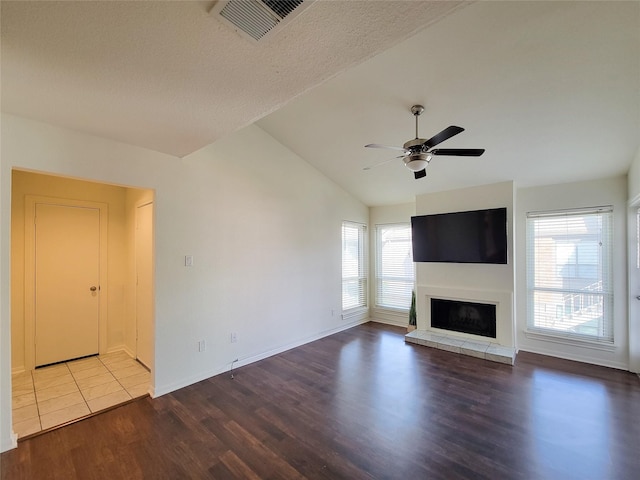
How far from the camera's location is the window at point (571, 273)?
3773 millimetres

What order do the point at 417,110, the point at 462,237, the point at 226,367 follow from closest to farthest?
the point at 417,110, the point at 226,367, the point at 462,237

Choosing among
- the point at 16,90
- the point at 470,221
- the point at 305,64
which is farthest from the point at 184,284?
the point at 470,221

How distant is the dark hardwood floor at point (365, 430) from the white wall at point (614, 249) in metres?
0.29

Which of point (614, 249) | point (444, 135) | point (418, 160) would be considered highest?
point (444, 135)

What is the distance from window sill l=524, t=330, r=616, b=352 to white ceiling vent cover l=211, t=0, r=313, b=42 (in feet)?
16.6

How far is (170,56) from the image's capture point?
153 centimetres

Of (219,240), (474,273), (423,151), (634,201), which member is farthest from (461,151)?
(219,240)

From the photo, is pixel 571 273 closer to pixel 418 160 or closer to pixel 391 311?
pixel 391 311

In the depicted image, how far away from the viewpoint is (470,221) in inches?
171

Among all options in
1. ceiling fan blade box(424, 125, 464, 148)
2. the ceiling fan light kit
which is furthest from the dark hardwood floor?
ceiling fan blade box(424, 125, 464, 148)

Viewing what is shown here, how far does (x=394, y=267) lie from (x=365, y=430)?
372 centimetres

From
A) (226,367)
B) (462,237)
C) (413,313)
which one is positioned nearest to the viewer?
(226,367)

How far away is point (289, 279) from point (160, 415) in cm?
228

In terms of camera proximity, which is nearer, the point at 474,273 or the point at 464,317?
the point at 474,273
